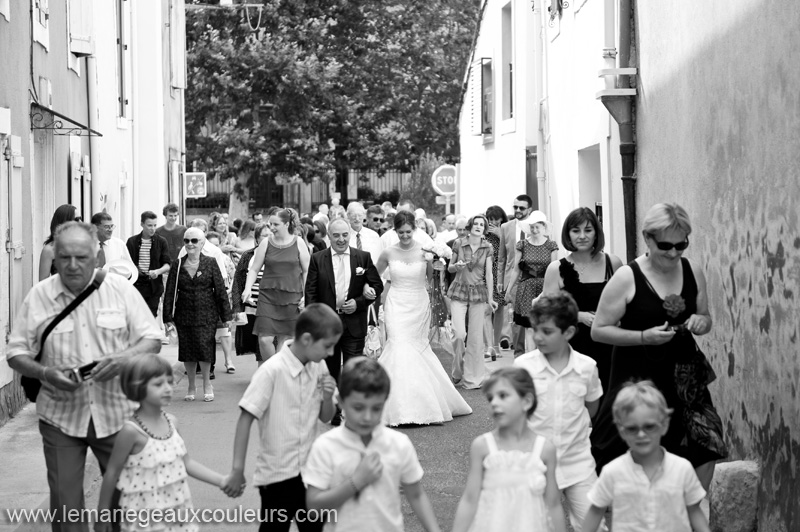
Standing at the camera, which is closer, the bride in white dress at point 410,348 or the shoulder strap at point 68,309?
the shoulder strap at point 68,309

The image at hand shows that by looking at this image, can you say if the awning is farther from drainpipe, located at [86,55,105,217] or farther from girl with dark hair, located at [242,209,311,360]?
drainpipe, located at [86,55,105,217]

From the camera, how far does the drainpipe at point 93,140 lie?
723 inches

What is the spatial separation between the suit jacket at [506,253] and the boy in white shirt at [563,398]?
9.69 metres

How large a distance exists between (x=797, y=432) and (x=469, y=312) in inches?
290

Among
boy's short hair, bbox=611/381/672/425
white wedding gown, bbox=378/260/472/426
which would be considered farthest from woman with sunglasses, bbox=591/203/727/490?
white wedding gown, bbox=378/260/472/426

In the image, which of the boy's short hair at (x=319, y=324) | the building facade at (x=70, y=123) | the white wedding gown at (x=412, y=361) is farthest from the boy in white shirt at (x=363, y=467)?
the building facade at (x=70, y=123)

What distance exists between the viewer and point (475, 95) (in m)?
27.8

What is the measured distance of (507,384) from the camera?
5.12 metres

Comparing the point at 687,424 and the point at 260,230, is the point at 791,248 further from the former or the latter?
the point at 260,230

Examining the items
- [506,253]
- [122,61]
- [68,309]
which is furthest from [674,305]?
[122,61]

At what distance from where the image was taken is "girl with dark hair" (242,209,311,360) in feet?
42.4

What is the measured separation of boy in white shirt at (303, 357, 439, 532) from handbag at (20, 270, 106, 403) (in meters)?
1.64

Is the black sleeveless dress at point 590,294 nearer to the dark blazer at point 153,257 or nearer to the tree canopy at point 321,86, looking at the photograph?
the dark blazer at point 153,257

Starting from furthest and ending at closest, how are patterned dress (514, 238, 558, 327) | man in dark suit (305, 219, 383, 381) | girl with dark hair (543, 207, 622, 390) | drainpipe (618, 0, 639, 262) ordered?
1. patterned dress (514, 238, 558, 327)
2. drainpipe (618, 0, 639, 262)
3. man in dark suit (305, 219, 383, 381)
4. girl with dark hair (543, 207, 622, 390)
